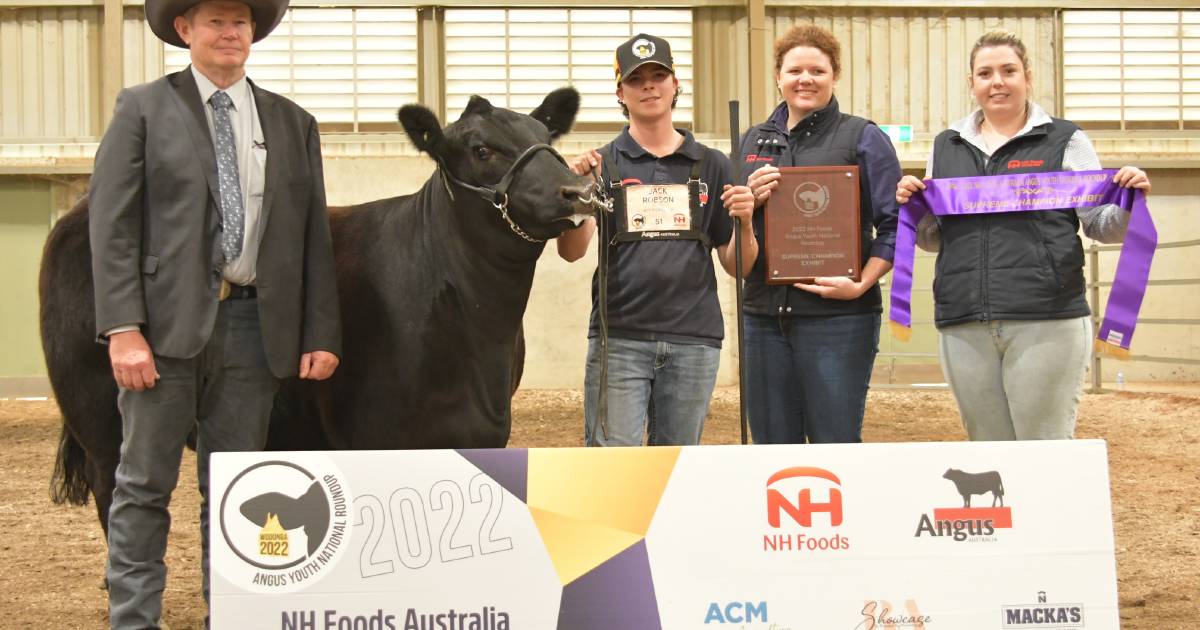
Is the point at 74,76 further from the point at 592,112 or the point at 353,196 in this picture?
the point at 592,112

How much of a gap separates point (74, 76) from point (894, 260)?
11.0 meters

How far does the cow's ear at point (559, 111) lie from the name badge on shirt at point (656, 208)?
0.53m

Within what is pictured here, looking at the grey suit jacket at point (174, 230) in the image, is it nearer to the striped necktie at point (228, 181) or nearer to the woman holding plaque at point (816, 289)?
the striped necktie at point (228, 181)

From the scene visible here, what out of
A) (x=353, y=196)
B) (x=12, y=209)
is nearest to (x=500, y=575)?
(x=353, y=196)

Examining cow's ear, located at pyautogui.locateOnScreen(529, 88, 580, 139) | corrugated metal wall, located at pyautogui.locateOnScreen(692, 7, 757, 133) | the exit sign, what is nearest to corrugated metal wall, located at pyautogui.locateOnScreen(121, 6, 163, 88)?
corrugated metal wall, located at pyautogui.locateOnScreen(692, 7, 757, 133)

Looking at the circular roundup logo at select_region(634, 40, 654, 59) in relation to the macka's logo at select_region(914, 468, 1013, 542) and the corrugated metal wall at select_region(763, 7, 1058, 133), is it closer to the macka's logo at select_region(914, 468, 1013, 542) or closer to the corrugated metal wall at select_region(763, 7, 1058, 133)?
the macka's logo at select_region(914, 468, 1013, 542)

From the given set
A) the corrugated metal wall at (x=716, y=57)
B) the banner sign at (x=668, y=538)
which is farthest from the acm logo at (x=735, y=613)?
the corrugated metal wall at (x=716, y=57)

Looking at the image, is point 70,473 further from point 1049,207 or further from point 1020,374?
point 1049,207

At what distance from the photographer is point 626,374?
3.21 meters

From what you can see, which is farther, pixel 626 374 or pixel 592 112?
pixel 592 112

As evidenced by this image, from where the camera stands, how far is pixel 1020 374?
302 cm

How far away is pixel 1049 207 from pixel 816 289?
68cm

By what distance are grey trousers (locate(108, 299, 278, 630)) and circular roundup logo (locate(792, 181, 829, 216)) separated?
1.59 metres

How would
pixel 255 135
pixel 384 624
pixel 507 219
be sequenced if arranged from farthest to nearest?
1. pixel 507 219
2. pixel 255 135
3. pixel 384 624
